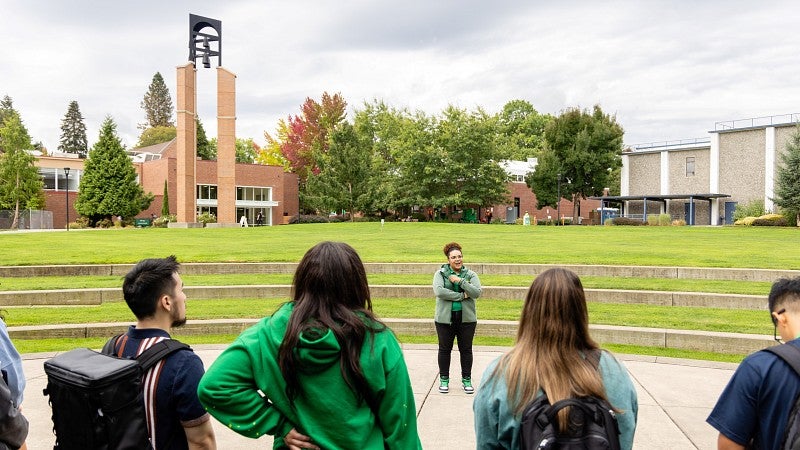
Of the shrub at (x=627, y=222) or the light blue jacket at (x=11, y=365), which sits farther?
the shrub at (x=627, y=222)

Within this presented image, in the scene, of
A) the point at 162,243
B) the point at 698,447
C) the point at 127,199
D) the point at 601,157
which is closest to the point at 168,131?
the point at 127,199

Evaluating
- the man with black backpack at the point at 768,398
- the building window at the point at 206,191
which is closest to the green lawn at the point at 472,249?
the man with black backpack at the point at 768,398

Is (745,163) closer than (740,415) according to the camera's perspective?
No

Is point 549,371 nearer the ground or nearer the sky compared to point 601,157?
nearer the ground

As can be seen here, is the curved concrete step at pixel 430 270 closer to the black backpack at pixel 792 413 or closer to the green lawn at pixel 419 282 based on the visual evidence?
the green lawn at pixel 419 282

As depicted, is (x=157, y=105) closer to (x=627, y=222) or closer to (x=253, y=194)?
(x=253, y=194)

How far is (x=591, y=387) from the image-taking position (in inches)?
90.1

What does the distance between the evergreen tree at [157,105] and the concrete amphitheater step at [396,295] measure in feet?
382

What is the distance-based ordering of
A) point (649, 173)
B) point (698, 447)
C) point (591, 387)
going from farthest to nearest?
point (649, 173) < point (698, 447) < point (591, 387)

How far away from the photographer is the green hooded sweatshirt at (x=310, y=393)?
2373 millimetres

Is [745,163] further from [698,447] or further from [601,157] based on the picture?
[698,447]

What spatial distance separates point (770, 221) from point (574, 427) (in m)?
38.7

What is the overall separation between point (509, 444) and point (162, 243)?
2200 cm

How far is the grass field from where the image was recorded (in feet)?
35.8
